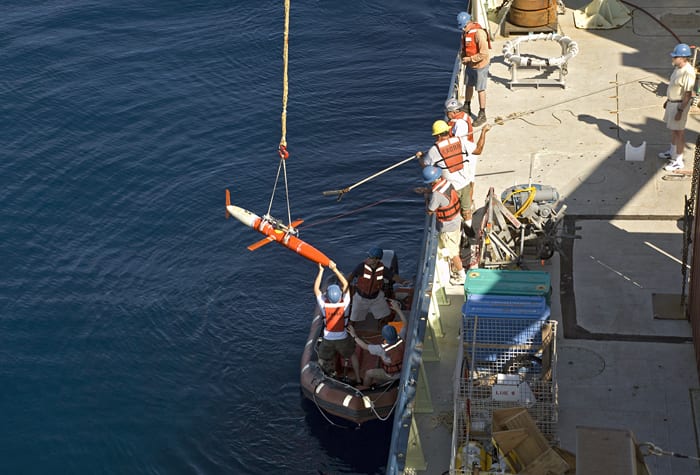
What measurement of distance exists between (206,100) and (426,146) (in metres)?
7.29

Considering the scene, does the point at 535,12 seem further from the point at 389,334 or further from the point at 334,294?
the point at 389,334

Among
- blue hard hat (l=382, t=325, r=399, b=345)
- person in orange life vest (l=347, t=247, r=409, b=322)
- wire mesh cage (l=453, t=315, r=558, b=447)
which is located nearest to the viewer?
wire mesh cage (l=453, t=315, r=558, b=447)

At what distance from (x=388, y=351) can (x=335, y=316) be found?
1055 millimetres

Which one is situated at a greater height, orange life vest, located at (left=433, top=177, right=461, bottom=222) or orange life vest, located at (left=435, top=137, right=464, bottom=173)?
orange life vest, located at (left=435, top=137, right=464, bottom=173)

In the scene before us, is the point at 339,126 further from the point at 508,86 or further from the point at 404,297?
the point at 404,297

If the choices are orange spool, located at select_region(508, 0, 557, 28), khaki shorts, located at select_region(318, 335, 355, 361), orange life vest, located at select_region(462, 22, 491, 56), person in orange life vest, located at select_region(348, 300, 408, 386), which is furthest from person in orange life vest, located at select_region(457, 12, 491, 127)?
khaki shorts, located at select_region(318, 335, 355, 361)

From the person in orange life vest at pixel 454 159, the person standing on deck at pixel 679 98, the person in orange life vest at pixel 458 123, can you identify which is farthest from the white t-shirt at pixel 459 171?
the person standing on deck at pixel 679 98

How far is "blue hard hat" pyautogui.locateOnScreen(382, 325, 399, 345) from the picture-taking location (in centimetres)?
1431

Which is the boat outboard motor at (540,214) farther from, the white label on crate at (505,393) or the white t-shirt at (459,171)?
the white label on crate at (505,393)

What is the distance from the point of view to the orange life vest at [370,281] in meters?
15.1

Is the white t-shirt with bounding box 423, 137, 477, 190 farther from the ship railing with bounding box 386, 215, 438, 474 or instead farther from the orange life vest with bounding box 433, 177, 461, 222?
the ship railing with bounding box 386, 215, 438, 474

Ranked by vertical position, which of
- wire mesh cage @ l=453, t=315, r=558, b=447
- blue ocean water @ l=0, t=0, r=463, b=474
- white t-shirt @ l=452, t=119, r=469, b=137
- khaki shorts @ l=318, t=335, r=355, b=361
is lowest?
blue ocean water @ l=0, t=0, r=463, b=474

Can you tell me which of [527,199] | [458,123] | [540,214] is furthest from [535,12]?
[540,214]

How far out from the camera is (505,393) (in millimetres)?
11531
